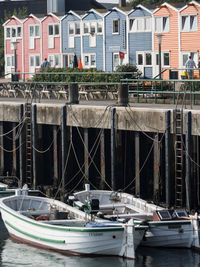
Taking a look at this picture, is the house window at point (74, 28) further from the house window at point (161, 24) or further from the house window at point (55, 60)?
the house window at point (161, 24)

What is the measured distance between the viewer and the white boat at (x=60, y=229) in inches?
974

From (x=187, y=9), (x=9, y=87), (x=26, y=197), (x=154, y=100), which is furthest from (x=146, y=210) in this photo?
(x=187, y=9)

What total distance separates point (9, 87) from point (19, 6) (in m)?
54.9

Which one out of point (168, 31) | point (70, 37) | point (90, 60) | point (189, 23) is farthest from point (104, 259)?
point (70, 37)

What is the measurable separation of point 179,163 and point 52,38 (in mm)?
44456

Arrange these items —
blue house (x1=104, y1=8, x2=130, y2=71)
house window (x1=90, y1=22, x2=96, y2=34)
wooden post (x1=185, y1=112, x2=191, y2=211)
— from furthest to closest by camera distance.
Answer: house window (x1=90, y1=22, x2=96, y2=34) → blue house (x1=104, y1=8, x2=130, y2=71) → wooden post (x1=185, y1=112, x2=191, y2=211)

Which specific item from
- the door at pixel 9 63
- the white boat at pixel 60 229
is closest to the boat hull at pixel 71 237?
the white boat at pixel 60 229

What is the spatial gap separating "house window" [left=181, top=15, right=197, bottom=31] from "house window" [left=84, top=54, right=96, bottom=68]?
933cm

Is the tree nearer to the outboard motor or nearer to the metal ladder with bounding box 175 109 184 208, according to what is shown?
the metal ladder with bounding box 175 109 184 208

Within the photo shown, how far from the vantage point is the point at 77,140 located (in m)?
34.0

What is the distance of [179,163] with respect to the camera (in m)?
28.1

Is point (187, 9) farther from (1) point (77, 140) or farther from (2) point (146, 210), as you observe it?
(2) point (146, 210)

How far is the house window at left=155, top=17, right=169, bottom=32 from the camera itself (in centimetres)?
6167

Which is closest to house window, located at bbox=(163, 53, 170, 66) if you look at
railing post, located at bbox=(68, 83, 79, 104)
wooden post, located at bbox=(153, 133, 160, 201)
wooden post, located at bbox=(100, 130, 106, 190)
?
railing post, located at bbox=(68, 83, 79, 104)
